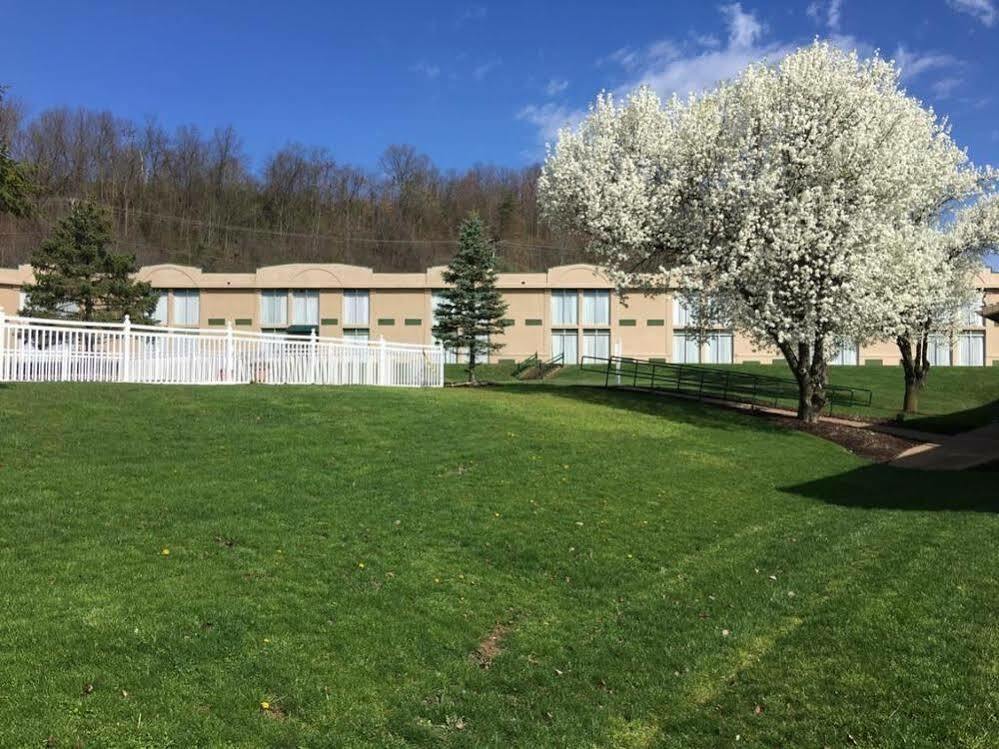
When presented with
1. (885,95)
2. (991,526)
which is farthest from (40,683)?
(885,95)

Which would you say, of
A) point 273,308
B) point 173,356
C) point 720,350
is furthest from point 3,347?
point 720,350

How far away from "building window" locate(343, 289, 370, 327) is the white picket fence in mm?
34232

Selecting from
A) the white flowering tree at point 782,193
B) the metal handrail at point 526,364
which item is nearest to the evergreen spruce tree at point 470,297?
the metal handrail at point 526,364

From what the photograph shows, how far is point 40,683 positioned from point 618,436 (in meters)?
10.8

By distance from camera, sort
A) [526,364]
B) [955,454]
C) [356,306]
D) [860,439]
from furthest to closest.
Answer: [356,306]
[526,364]
[860,439]
[955,454]

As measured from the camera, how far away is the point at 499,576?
20.4ft

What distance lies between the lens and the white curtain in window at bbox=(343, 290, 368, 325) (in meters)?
52.9

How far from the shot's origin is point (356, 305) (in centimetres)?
5300

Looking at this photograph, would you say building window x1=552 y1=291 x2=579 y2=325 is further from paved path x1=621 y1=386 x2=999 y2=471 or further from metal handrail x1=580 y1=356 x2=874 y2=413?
paved path x1=621 y1=386 x2=999 y2=471

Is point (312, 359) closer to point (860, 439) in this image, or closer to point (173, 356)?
point (173, 356)

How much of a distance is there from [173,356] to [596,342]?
132ft

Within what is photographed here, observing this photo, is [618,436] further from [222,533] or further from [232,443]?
[222,533]

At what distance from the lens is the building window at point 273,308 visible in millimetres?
52875

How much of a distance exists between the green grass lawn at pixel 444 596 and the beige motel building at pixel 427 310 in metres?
41.8
